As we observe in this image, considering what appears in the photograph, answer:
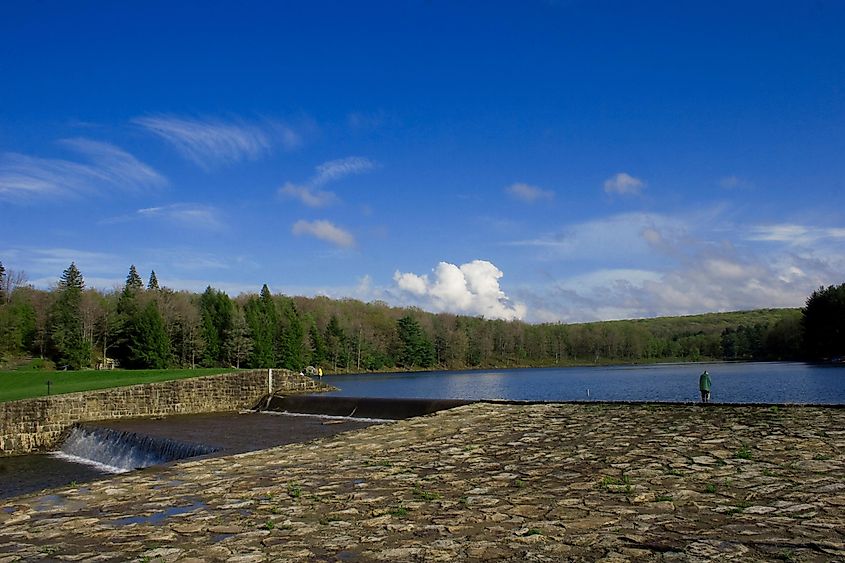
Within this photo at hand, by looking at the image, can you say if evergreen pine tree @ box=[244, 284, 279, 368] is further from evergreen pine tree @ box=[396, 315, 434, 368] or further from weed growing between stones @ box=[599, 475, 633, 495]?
weed growing between stones @ box=[599, 475, 633, 495]

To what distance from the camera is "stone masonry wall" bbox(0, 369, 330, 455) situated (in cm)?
2061

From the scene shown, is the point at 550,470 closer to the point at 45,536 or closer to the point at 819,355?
the point at 45,536

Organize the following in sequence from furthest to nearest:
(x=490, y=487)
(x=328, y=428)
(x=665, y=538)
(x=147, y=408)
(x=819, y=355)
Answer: (x=819, y=355) → (x=147, y=408) → (x=328, y=428) → (x=490, y=487) → (x=665, y=538)

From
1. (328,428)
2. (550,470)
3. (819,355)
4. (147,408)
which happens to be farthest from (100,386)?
(819,355)

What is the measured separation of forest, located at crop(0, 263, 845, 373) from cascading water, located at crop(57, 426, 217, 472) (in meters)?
49.0

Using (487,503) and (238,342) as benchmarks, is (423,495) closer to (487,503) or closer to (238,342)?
(487,503)

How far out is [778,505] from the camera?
6629 mm

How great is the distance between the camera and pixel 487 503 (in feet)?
24.4

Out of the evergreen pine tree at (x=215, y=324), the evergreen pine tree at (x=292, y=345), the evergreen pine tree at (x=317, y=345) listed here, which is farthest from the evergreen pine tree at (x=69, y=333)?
the evergreen pine tree at (x=317, y=345)

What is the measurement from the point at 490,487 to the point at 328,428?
11294mm

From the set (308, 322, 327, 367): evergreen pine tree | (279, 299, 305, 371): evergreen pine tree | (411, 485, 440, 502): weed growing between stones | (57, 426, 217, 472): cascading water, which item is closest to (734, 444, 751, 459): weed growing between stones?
(411, 485, 440, 502): weed growing between stones

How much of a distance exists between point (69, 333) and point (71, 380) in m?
43.0

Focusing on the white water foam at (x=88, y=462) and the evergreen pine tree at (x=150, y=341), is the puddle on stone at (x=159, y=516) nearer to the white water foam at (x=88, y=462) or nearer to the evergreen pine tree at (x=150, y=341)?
the white water foam at (x=88, y=462)

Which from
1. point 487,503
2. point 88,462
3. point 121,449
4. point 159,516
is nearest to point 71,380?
point 88,462
